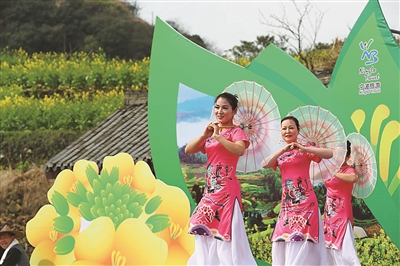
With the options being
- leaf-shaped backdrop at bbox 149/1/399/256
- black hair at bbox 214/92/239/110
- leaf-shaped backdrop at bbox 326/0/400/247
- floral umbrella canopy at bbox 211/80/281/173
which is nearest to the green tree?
leaf-shaped backdrop at bbox 149/1/399/256

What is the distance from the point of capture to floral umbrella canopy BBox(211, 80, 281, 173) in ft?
16.0

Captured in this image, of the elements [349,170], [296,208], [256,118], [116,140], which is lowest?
[296,208]

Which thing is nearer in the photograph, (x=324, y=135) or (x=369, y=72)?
(x=324, y=135)

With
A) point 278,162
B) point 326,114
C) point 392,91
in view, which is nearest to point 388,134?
point 392,91

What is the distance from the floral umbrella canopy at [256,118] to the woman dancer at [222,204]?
0.70ft

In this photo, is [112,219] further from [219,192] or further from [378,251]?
[378,251]

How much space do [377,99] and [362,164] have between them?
52 cm

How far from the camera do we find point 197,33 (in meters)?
6.32

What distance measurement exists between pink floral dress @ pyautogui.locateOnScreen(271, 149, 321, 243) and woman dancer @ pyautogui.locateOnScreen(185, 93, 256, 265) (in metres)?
0.28

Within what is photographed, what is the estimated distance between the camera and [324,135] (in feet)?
15.9

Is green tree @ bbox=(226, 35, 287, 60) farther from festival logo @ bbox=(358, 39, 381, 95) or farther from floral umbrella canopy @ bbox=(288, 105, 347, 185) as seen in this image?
floral umbrella canopy @ bbox=(288, 105, 347, 185)

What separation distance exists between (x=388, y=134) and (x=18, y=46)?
3869 mm

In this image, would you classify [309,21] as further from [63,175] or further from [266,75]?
[63,175]

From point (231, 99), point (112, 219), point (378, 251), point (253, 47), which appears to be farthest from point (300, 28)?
point (112, 219)
